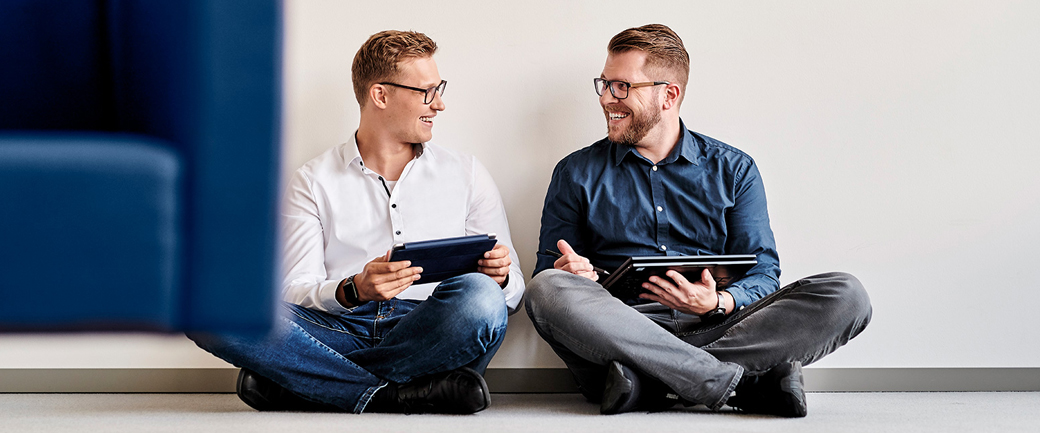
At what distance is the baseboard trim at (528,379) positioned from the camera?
205 centimetres

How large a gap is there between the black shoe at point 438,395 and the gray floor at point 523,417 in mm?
41

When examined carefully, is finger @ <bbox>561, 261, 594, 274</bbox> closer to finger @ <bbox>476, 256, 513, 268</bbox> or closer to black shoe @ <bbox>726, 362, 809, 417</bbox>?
finger @ <bbox>476, 256, 513, 268</bbox>

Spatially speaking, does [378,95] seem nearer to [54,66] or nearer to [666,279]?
[666,279]

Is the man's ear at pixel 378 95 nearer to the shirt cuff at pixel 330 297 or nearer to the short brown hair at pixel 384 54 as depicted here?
the short brown hair at pixel 384 54

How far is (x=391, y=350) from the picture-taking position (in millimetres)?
1668

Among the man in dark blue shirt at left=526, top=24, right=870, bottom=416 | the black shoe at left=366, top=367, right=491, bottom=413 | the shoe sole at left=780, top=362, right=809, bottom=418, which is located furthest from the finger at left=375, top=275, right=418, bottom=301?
the shoe sole at left=780, top=362, right=809, bottom=418

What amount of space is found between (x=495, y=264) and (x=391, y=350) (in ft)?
0.97

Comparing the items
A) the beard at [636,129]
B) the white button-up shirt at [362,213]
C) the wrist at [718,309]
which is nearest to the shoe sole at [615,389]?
the wrist at [718,309]

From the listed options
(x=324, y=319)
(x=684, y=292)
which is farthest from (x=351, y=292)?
(x=684, y=292)

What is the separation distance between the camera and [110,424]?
1.47m

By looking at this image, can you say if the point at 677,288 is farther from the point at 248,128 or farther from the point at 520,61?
the point at 248,128

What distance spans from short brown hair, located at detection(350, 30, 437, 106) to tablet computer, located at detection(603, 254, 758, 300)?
0.78m

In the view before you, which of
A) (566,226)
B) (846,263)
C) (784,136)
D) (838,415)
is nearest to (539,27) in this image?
(566,226)

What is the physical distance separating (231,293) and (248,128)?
0.12m
